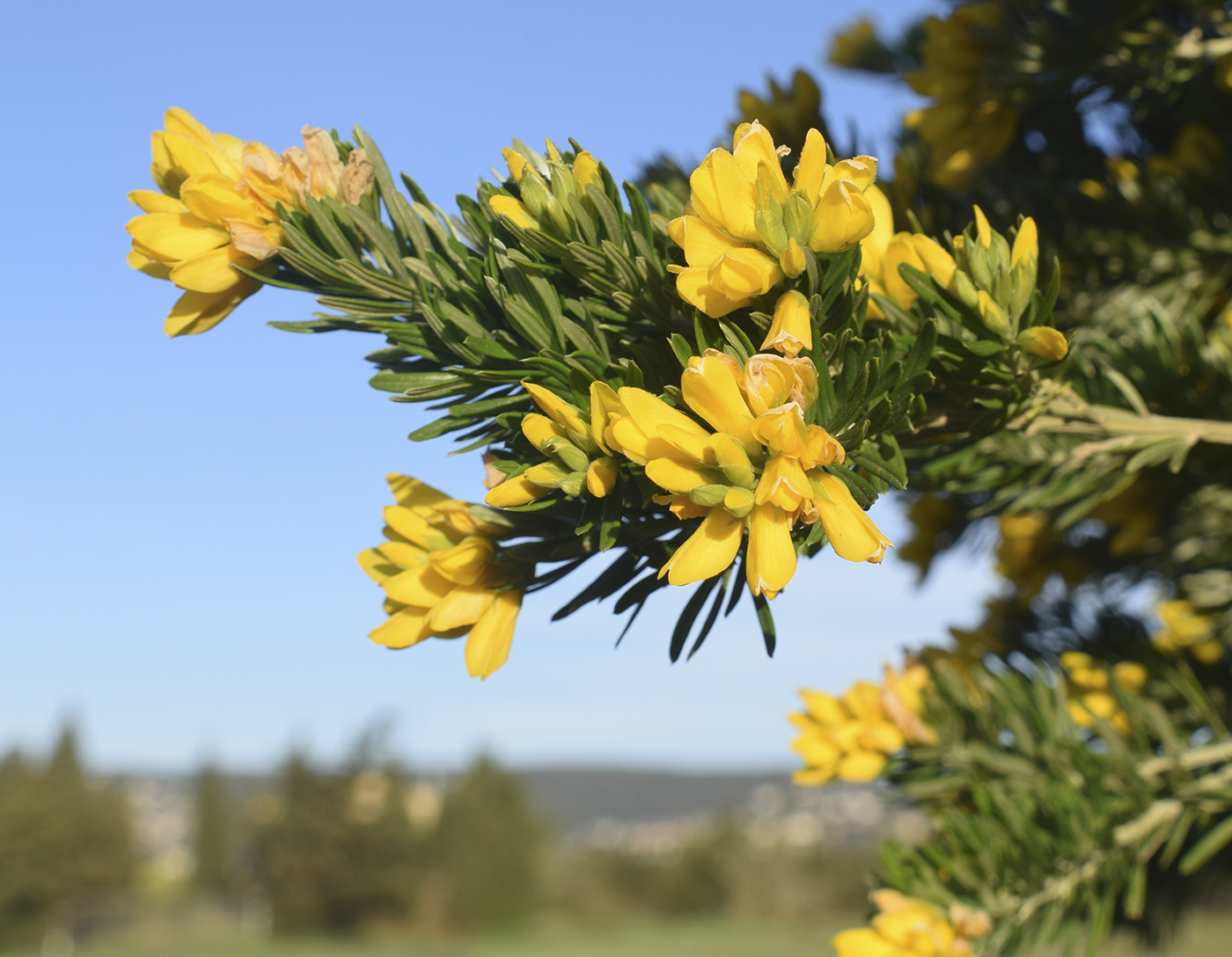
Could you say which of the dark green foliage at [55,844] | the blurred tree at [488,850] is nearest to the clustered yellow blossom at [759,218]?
the blurred tree at [488,850]

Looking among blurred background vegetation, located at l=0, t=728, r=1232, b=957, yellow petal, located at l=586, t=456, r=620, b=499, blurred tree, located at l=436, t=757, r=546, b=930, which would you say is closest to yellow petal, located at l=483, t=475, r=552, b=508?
yellow petal, located at l=586, t=456, r=620, b=499

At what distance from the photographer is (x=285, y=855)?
2084 centimetres

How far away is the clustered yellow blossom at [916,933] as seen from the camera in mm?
1209

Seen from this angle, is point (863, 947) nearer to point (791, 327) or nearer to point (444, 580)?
point (444, 580)

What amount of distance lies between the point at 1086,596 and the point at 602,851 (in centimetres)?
2522

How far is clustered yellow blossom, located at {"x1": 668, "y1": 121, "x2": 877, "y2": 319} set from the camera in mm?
673

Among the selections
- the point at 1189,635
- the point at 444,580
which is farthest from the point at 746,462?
the point at 1189,635

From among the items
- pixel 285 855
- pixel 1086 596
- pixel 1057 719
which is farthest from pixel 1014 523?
pixel 285 855

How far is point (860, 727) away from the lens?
1443 mm

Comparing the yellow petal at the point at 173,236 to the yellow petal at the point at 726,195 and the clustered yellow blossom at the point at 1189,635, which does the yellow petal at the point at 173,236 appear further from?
the clustered yellow blossom at the point at 1189,635

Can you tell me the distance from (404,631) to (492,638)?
9 cm

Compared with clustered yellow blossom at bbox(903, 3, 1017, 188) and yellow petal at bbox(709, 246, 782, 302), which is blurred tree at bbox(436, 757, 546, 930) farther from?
yellow petal at bbox(709, 246, 782, 302)

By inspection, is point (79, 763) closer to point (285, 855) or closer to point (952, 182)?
point (285, 855)

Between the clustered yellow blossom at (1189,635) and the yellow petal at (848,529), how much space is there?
1.28m
